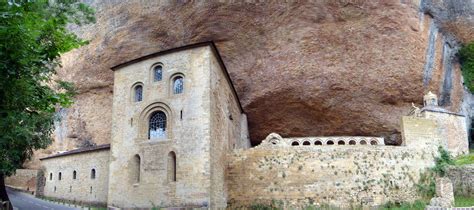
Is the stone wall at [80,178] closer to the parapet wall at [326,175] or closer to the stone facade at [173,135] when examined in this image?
the stone facade at [173,135]

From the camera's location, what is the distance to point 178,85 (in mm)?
21234

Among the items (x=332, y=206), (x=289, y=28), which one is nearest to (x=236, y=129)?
(x=289, y=28)

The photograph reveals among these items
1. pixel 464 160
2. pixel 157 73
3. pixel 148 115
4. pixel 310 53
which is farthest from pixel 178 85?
pixel 464 160

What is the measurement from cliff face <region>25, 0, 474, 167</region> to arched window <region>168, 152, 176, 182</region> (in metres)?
10.2

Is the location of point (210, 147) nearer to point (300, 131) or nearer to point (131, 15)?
point (300, 131)

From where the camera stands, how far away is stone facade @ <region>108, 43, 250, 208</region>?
760 inches

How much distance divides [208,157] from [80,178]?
35.3 ft

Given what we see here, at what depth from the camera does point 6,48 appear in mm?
9539

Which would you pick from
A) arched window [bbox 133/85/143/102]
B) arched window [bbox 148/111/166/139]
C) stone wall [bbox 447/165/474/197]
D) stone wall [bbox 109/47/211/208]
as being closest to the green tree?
stone wall [bbox 109/47/211/208]

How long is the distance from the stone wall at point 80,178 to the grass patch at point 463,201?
18.1 m

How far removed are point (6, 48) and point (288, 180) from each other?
49.4ft

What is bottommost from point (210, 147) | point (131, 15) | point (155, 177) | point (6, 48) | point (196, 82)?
point (155, 177)

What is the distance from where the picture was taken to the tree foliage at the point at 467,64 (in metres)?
30.1

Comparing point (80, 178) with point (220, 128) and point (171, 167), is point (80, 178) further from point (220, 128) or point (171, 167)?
point (220, 128)
